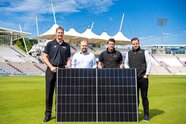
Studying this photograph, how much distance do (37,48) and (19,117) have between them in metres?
90.9

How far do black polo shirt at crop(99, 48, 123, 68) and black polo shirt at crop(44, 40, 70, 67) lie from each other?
3.86ft

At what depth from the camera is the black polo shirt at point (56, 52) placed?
880 centimetres

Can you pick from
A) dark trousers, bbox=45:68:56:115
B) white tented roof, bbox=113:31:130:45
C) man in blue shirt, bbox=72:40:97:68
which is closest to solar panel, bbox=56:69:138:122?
dark trousers, bbox=45:68:56:115

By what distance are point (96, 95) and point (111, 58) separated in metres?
1.33

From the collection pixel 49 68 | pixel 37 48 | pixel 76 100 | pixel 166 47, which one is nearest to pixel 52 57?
pixel 49 68

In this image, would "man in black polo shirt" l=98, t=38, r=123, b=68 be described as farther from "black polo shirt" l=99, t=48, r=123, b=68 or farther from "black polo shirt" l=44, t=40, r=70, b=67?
"black polo shirt" l=44, t=40, r=70, b=67

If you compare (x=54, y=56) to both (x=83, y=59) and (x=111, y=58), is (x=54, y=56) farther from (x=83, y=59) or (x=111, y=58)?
(x=111, y=58)

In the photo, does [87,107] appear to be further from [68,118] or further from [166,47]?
[166,47]

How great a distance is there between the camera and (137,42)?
29.4 ft

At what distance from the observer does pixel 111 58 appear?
30.1ft

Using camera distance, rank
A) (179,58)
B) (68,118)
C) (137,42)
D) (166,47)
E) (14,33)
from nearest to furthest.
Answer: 1. (68,118)
2. (137,42)
3. (14,33)
4. (179,58)
5. (166,47)

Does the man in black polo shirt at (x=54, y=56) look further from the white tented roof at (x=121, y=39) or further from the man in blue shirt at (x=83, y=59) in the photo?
the white tented roof at (x=121, y=39)

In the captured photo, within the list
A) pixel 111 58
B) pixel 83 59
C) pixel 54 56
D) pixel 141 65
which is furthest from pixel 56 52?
pixel 141 65

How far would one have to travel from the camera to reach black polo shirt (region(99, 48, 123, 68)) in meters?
9.18
